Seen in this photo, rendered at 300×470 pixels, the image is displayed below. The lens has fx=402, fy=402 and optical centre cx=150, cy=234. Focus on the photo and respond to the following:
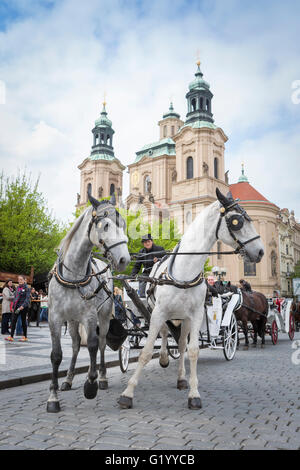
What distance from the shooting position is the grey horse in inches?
178

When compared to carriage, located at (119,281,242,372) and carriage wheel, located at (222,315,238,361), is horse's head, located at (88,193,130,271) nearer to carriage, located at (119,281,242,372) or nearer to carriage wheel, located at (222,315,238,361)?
carriage, located at (119,281,242,372)

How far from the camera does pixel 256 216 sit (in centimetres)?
5316

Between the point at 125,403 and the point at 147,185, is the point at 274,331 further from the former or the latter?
the point at 147,185

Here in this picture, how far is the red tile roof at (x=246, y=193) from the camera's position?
56.0 m

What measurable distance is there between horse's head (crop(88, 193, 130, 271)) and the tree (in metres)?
23.6

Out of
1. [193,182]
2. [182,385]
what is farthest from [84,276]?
[193,182]

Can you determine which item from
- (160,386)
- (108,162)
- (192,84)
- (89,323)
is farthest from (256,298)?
(108,162)

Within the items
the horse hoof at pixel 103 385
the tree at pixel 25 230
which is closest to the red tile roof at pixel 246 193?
the tree at pixel 25 230

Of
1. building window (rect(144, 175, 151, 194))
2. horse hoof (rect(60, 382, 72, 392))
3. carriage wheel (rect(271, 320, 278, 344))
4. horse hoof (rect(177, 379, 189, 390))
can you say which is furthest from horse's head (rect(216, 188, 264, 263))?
building window (rect(144, 175, 151, 194))

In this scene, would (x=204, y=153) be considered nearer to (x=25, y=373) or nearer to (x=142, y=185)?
(x=142, y=185)

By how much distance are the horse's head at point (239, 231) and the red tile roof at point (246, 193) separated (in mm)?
51212

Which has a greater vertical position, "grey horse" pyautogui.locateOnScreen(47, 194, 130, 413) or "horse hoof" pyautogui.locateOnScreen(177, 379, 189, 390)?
"grey horse" pyautogui.locateOnScreen(47, 194, 130, 413)

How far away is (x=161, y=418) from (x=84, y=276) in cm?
180
